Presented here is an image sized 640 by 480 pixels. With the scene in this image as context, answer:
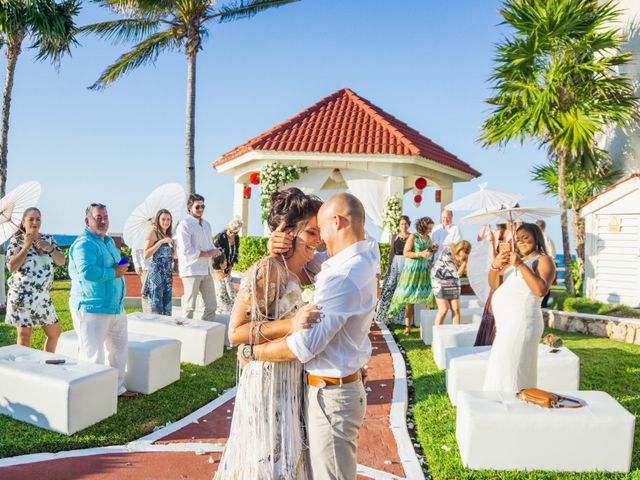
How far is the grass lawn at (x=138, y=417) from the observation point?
4590mm

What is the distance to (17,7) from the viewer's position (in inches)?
562

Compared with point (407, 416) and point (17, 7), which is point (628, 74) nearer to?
point (407, 416)

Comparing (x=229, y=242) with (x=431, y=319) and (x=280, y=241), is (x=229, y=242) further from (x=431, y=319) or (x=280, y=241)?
(x=280, y=241)

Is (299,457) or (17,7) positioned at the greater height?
(17,7)

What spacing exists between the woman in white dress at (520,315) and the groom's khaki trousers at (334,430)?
2574mm

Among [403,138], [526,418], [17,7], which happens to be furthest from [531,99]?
[17,7]

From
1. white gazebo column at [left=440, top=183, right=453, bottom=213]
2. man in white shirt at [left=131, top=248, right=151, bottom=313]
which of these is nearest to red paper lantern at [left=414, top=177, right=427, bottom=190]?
white gazebo column at [left=440, top=183, right=453, bottom=213]

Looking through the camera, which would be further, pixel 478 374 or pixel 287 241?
pixel 478 374

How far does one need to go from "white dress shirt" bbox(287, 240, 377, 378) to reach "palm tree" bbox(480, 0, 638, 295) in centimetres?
1403

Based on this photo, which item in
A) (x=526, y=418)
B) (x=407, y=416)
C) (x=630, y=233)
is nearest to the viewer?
(x=526, y=418)

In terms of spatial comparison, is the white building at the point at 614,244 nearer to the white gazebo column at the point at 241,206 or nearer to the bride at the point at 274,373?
the white gazebo column at the point at 241,206

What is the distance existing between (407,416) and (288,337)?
11.9 feet

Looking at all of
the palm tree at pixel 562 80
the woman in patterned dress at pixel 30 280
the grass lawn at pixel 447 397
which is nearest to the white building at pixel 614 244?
the palm tree at pixel 562 80

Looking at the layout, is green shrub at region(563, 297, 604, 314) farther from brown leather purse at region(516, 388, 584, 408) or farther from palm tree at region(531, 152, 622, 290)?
brown leather purse at region(516, 388, 584, 408)
